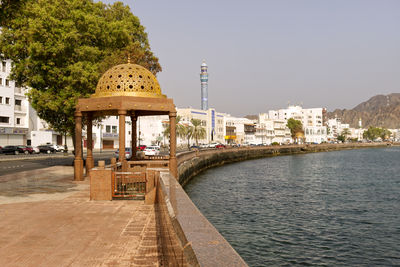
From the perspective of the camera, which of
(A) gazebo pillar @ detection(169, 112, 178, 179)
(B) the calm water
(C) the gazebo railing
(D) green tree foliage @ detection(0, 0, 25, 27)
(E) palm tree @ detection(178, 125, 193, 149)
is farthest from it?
(E) palm tree @ detection(178, 125, 193, 149)

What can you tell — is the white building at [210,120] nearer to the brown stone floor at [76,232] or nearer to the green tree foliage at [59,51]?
the green tree foliage at [59,51]

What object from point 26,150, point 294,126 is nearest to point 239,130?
point 294,126

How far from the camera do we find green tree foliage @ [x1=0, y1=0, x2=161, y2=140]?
24.7m

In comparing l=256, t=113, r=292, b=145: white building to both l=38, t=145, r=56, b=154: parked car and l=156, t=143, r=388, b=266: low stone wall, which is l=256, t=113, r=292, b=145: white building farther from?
l=156, t=143, r=388, b=266: low stone wall

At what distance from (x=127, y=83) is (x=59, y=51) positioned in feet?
32.4

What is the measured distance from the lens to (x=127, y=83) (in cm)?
1811

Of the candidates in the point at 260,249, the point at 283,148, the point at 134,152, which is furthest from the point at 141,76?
the point at 283,148

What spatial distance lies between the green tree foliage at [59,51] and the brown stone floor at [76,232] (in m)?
13.0

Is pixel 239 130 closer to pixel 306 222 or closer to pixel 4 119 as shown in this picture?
pixel 4 119

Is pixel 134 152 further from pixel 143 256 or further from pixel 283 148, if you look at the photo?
pixel 283 148

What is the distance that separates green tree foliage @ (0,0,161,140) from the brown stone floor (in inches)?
510

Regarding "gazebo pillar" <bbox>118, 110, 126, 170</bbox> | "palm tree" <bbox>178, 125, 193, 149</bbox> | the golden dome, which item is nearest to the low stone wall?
"gazebo pillar" <bbox>118, 110, 126, 170</bbox>

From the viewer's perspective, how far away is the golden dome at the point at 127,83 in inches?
712

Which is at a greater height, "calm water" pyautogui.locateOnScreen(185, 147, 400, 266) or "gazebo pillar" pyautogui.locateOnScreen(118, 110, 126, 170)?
"gazebo pillar" pyautogui.locateOnScreen(118, 110, 126, 170)
